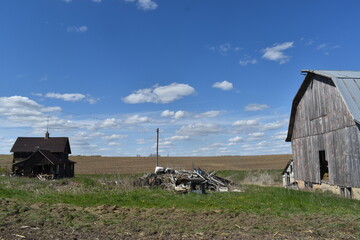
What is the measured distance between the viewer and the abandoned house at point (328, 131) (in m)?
16.4

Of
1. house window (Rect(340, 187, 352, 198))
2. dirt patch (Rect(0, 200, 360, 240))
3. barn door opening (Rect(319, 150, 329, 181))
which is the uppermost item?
barn door opening (Rect(319, 150, 329, 181))

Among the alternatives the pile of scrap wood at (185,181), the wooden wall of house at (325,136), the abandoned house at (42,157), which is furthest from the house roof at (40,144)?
the wooden wall of house at (325,136)

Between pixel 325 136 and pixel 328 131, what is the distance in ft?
1.59

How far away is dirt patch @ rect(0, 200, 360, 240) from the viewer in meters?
8.19

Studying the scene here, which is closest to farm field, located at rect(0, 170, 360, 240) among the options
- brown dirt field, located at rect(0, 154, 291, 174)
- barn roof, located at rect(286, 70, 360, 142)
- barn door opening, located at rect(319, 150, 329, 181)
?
barn roof, located at rect(286, 70, 360, 142)

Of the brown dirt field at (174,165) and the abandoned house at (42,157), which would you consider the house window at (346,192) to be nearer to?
the brown dirt field at (174,165)

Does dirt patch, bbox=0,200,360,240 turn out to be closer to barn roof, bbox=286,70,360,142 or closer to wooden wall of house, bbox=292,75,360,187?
wooden wall of house, bbox=292,75,360,187

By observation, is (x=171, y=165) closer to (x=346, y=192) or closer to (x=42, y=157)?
(x=42, y=157)

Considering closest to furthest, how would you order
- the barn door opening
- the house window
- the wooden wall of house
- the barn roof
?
the barn roof, the wooden wall of house, the house window, the barn door opening

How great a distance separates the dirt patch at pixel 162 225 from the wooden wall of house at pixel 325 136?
23.3 ft

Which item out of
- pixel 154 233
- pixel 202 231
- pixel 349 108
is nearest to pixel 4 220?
pixel 154 233

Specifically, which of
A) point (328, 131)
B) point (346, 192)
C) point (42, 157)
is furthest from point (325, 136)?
point (42, 157)

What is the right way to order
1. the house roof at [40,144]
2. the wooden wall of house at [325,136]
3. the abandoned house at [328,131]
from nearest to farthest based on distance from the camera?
1. the abandoned house at [328,131]
2. the wooden wall of house at [325,136]
3. the house roof at [40,144]

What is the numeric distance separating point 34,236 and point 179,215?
4481 mm
